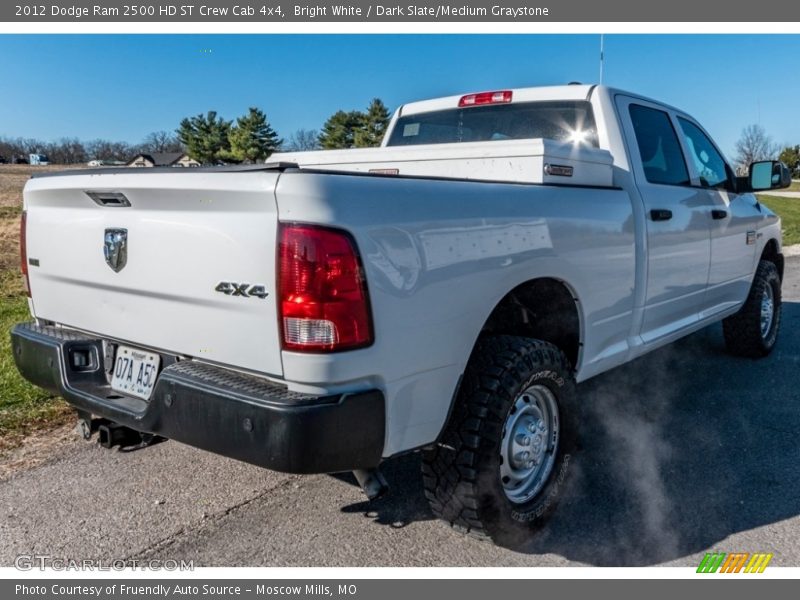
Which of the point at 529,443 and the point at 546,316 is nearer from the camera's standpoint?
the point at 529,443

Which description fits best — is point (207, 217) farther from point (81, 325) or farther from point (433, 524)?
point (433, 524)

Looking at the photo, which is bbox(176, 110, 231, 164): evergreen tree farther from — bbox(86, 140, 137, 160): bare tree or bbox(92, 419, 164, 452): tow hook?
bbox(92, 419, 164, 452): tow hook

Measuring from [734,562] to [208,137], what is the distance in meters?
54.3

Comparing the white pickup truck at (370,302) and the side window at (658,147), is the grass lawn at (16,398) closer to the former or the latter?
the white pickup truck at (370,302)

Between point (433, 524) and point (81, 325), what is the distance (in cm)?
176

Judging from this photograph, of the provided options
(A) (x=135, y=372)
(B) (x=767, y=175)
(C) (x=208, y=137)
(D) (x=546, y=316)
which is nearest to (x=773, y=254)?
(B) (x=767, y=175)

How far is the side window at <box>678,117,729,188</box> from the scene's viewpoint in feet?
14.8

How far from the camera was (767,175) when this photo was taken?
486 centimetres

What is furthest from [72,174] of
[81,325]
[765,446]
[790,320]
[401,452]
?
[790,320]

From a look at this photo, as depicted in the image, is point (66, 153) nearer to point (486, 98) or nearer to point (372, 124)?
point (372, 124)

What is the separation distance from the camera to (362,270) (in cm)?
211

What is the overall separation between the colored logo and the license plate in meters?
2.27

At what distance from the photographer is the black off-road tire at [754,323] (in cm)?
537

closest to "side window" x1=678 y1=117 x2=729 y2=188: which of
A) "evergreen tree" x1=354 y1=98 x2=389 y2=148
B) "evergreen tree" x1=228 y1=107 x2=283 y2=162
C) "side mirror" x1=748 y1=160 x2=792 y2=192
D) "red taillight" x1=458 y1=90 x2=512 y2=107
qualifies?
"side mirror" x1=748 y1=160 x2=792 y2=192
